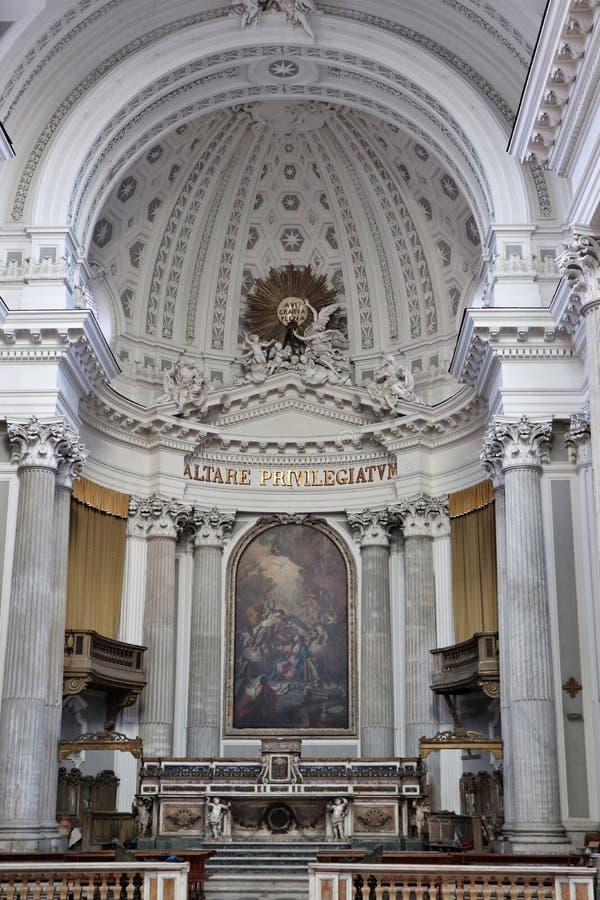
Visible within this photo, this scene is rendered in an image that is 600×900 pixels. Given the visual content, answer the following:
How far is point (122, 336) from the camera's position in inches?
1142

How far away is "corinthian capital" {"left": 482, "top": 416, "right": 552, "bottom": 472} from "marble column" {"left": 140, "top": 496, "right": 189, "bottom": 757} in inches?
345

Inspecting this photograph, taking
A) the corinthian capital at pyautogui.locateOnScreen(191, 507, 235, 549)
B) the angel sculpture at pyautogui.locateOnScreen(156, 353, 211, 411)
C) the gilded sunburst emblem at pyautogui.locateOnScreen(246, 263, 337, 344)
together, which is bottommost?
A: the corinthian capital at pyautogui.locateOnScreen(191, 507, 235, 549)

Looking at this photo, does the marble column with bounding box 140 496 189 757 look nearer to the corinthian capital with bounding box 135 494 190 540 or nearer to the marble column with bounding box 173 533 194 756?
the corinthian capital with bounding box 135 494 190 540

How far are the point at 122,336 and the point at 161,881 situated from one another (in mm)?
17110

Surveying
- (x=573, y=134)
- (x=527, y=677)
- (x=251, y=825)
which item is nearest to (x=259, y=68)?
(x=573, y=134)

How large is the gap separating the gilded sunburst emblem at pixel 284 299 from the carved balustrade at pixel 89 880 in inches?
714

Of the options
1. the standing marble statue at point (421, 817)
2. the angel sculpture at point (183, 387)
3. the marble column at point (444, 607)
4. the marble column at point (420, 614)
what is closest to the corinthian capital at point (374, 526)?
the marble column at point (420, 614)

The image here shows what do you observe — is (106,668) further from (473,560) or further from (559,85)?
(559,85)

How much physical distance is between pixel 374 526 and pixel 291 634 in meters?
3.28

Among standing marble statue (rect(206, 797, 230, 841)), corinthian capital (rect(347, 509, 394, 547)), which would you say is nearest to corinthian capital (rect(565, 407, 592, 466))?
corinthian capital (rect(347, 509, 394, 547))

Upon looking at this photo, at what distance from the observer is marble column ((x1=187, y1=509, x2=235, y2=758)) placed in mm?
27375

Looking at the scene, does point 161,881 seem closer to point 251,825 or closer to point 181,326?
point 251,825

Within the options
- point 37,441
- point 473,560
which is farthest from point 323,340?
point 37,441

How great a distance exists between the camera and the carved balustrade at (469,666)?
77.4ft
